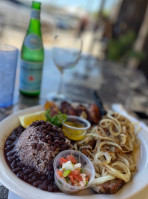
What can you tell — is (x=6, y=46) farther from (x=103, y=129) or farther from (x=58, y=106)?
(x=103, y=129)

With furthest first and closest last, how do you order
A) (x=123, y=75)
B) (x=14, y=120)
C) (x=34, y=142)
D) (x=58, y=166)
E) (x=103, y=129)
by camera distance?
(x=123, y=75)
(x=103, y=129)
(x=14, y=120)
(x=34, y=142)
(x=58, y=166)

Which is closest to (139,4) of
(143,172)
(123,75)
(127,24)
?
(127,24)

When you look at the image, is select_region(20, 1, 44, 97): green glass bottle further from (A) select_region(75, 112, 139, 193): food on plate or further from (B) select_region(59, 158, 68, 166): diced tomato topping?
(B) select_region(59, 158, 68, 166): diced tomato topping

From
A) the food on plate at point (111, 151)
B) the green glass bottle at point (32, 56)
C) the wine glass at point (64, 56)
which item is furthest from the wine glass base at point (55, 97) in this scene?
the food on plate at point (111, 151)

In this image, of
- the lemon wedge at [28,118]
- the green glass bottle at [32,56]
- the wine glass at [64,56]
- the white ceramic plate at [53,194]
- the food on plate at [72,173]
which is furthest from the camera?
the wine glass at [64,56]

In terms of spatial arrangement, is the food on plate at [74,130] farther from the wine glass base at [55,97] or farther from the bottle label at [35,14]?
the bottle label at [35,14]

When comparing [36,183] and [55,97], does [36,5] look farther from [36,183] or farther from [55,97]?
[36,183]

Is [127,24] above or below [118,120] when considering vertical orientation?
above

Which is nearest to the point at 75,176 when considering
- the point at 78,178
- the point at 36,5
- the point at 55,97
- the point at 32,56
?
the point at 78,178
